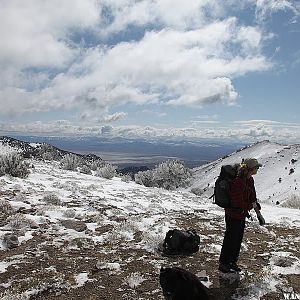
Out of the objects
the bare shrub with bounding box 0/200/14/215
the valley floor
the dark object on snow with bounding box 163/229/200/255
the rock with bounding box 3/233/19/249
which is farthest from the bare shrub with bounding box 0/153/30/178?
the dark object on snow with bounding box 163/229/200/255

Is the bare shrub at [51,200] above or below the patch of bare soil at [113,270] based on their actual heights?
below

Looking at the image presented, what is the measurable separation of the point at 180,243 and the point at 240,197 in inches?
105

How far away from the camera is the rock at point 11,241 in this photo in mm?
9998

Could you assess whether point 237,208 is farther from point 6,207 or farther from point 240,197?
point 6,207

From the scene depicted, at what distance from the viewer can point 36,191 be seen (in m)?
19.0

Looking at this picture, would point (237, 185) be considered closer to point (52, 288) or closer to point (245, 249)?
point (245, 249)

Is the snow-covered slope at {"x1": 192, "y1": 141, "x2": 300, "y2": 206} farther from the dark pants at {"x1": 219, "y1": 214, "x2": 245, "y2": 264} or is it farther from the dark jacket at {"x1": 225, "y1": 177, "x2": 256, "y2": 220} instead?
the dark jacket at {"x1": 225, "y1": 177, "x2": 256, "y2": 220}

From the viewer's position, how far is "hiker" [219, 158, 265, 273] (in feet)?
25.4

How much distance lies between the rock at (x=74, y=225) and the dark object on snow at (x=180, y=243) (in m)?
3.66

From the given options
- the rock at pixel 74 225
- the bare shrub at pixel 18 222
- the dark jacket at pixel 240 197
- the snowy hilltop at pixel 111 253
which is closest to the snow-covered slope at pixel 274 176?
the snowy hilltop at pixel 111 253

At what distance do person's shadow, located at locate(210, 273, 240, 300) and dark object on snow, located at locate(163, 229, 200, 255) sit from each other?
1781 millimetres

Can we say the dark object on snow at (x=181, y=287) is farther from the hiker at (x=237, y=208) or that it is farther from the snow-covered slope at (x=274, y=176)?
the snow-covered slope at (x=274, y=176)

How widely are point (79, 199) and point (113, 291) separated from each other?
460 inches

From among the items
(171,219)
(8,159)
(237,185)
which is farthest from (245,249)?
(8,159)
